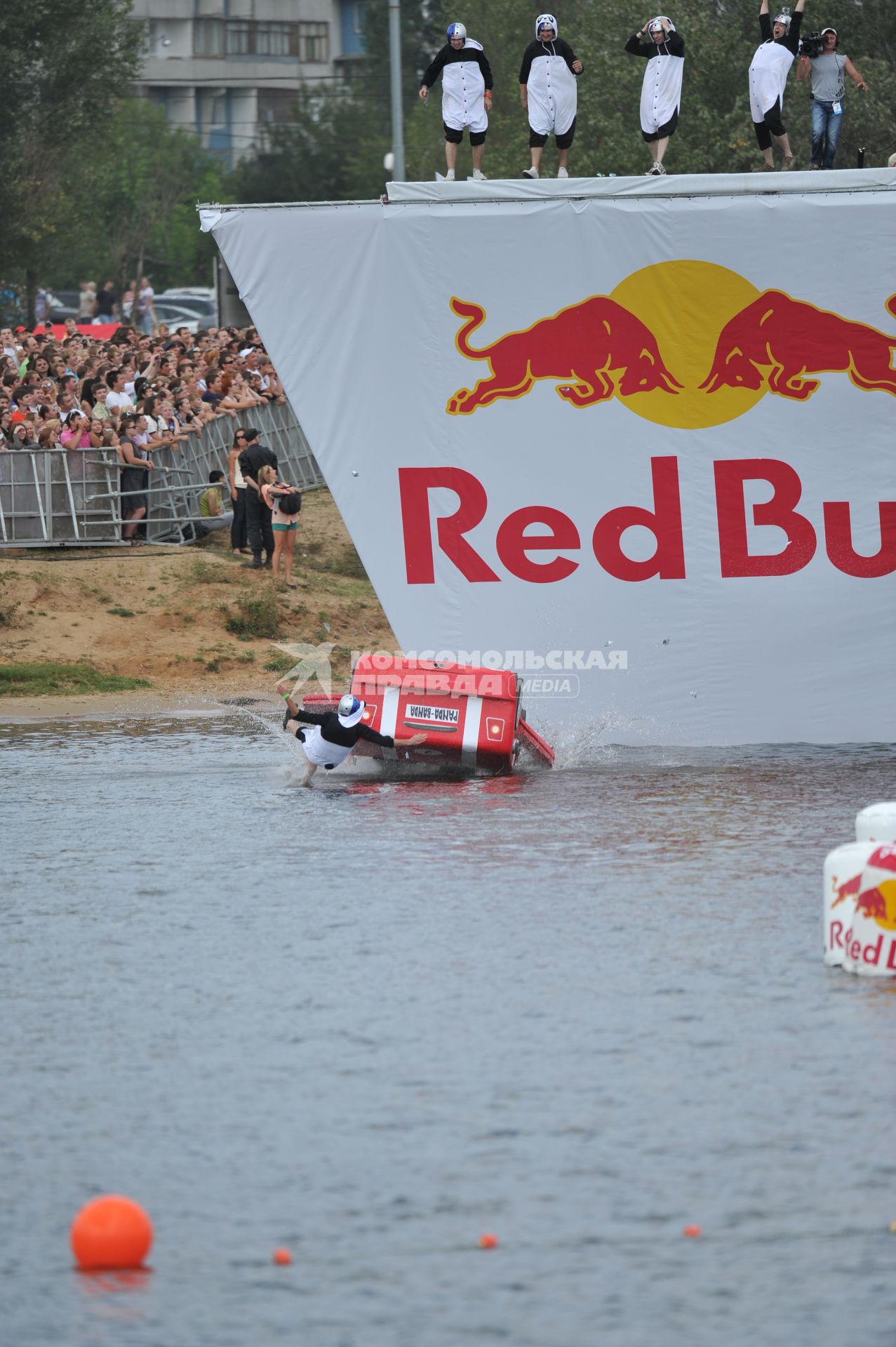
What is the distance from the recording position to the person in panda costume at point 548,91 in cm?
2275

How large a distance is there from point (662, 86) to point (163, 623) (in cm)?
1061

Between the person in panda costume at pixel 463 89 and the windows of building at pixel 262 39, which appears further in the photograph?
the windows of building at pixel 262 39

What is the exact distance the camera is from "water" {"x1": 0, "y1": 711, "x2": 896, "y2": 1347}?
330 inches

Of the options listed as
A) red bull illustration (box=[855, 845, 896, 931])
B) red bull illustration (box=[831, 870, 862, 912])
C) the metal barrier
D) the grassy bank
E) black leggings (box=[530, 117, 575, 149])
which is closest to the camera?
red bull illustration (box=[855, 845, 896, 931])

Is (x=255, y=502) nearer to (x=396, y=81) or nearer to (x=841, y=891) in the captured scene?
(x=396, y=81)

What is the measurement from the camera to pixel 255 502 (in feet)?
98.3

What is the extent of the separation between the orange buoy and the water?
120mm

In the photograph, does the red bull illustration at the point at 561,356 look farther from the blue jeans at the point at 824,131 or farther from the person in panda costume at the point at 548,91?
the blue jeans at the point at 824,131

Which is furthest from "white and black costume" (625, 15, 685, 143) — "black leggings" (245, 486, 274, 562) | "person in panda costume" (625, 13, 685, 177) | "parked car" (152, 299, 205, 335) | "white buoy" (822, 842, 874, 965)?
"parked car" (152, 299, 205, 335)

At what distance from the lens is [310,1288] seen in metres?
8.44

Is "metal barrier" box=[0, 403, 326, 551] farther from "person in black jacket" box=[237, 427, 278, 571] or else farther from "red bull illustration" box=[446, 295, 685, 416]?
"red bull illustration" box=[446, 295, 685, 416]

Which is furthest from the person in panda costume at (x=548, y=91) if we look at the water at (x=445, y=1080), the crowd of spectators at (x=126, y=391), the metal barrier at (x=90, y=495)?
the water at (x=445, y=1080)

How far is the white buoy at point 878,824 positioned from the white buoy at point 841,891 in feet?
1.98

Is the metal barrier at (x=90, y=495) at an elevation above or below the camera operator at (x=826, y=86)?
below
